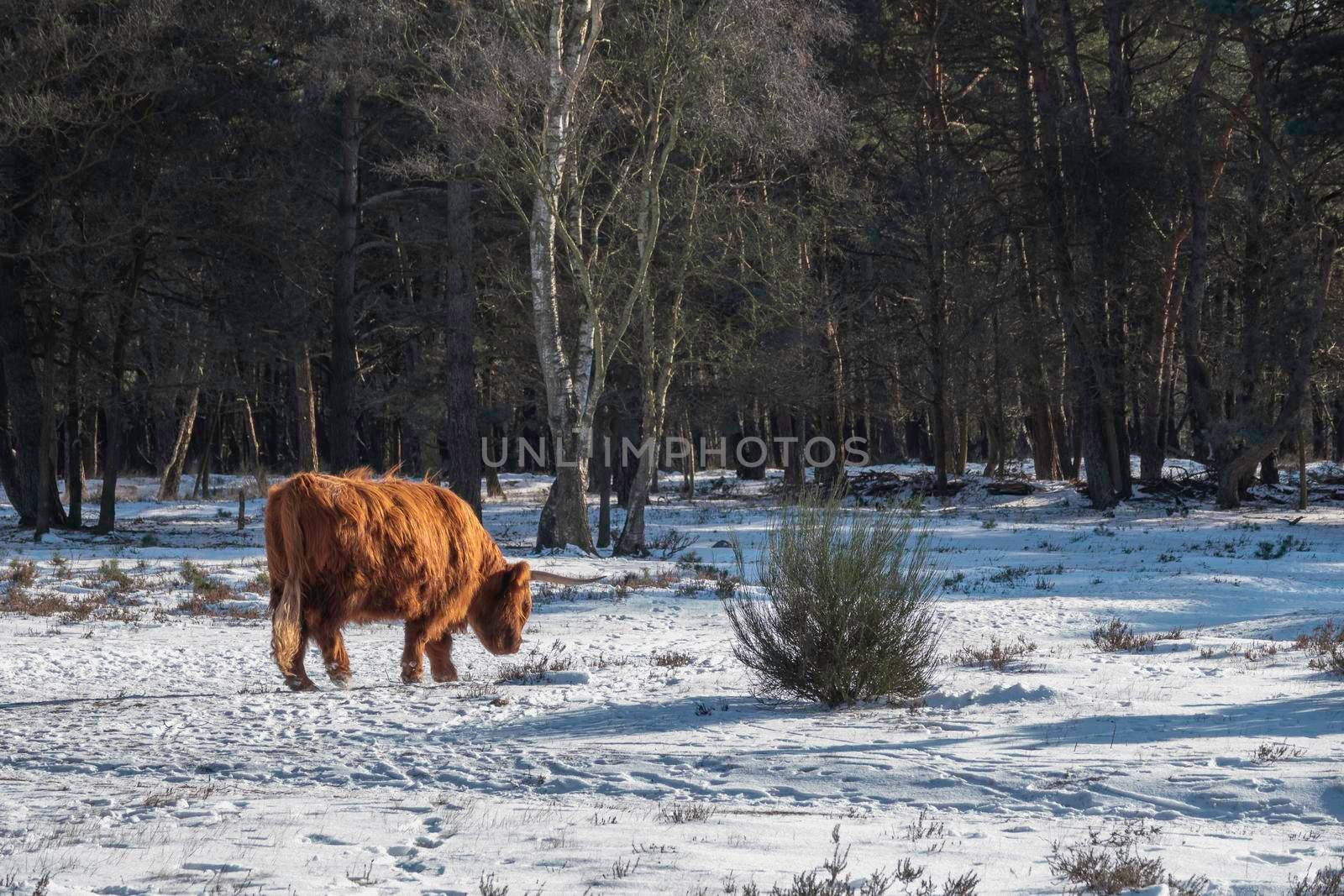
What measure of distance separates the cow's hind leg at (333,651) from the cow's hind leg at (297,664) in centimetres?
9

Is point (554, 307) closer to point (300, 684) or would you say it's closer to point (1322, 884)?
point (300, 684)

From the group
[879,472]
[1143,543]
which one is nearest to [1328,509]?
[1143,543]

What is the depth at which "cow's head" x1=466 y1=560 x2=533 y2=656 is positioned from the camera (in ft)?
29.0

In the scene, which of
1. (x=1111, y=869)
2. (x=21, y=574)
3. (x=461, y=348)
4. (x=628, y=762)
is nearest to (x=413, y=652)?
(x=628, y=762)

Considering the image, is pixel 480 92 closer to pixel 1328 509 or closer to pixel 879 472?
pixel 1328 509

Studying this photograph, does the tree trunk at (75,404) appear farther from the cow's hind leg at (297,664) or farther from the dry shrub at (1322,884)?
the dry shrub at (1322,884)

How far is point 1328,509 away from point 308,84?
72.7 ft

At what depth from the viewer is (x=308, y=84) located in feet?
78.7

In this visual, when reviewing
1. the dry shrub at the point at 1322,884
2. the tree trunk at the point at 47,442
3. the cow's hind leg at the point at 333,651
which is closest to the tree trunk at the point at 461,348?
the tree trunk at the point at 47,442

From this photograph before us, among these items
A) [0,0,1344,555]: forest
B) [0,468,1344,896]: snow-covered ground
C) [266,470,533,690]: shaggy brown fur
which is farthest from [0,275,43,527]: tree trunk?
[266,470,533,690]: shaggy brown fur

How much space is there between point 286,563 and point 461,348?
16.8m

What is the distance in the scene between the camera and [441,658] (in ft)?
29.3

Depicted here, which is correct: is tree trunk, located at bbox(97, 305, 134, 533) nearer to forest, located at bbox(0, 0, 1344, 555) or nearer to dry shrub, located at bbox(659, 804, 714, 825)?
forest, located at bbox(0, 0, 1344, 555)

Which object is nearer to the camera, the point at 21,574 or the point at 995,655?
the point at 995,655
